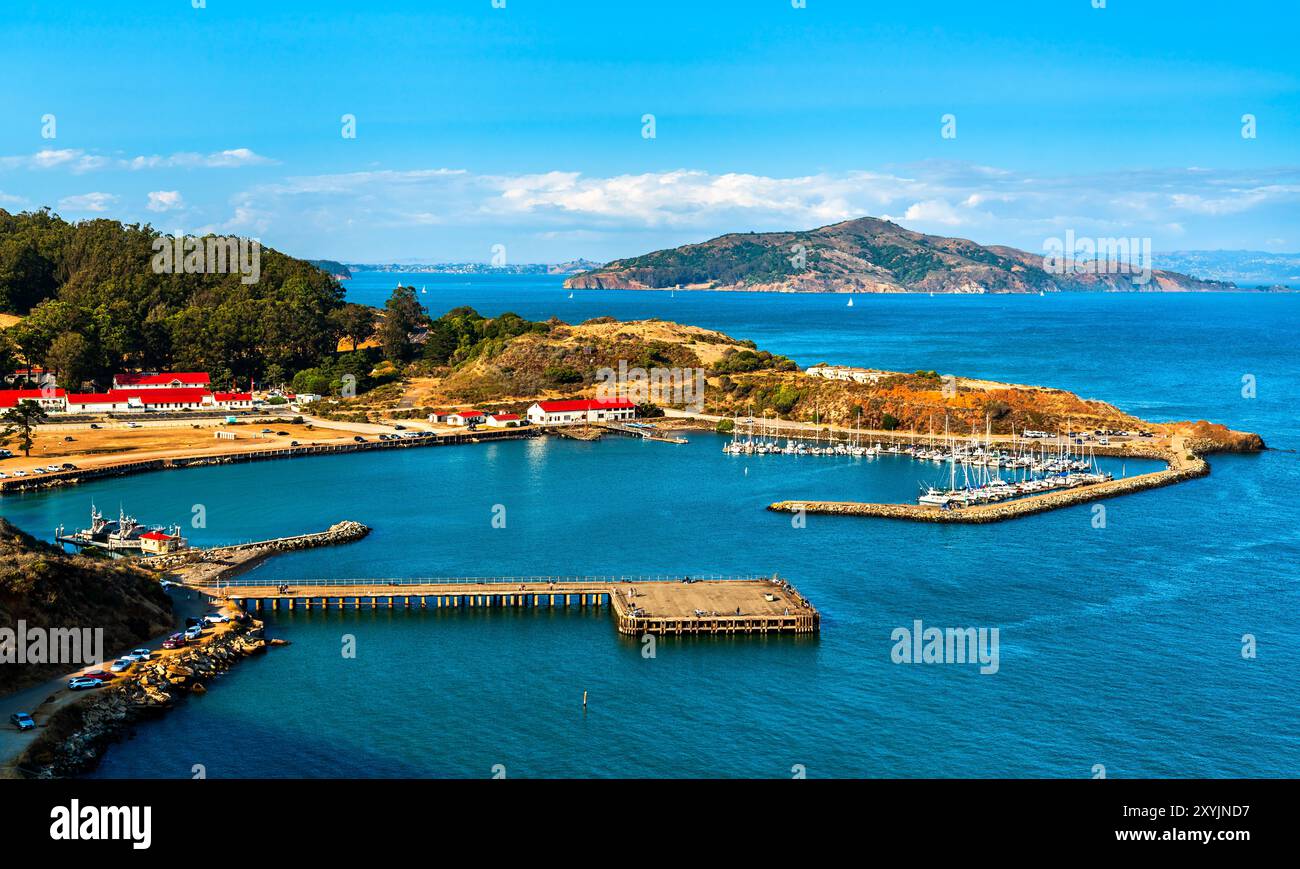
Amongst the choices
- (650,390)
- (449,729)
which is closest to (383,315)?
(650,390)

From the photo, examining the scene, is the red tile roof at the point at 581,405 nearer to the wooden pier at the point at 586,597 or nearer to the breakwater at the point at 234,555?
the breakwater at the point at 234,555

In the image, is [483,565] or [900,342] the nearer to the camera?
[483,565]

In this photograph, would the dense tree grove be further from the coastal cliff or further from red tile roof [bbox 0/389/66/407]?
the coastal cliff

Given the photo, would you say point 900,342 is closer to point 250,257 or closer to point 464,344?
point 464,344

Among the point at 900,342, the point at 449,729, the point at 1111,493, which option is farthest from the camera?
the point at 900,342

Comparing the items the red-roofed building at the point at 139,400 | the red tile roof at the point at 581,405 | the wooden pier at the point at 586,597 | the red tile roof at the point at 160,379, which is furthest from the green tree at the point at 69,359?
the wooden pier at the point at 586,597

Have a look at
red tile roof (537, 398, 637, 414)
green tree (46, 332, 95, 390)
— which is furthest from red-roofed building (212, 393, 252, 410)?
red tile roof (537, 398, 637, 414)
